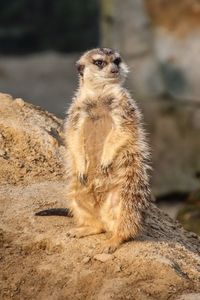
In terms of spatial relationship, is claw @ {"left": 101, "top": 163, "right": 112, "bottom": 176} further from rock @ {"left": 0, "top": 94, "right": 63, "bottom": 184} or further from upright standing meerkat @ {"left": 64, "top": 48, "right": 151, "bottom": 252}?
rock @ {"left": 0, "top": 94, "right": 63, "bottom": 184}

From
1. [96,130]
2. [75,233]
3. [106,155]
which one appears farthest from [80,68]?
[75,233]

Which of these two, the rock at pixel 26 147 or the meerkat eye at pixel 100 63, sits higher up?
the meerkat eye at pixel 100 63

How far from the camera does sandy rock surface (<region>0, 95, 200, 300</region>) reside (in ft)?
13.6

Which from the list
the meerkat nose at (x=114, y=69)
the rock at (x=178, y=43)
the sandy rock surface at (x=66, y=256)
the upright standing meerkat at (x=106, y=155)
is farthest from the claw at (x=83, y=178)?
the rock at (x=178, y=43)

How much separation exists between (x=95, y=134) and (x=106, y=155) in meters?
0.19

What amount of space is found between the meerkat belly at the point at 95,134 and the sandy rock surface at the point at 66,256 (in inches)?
12.6

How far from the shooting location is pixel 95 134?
15.0 feet

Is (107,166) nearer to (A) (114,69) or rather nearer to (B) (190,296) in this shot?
(A) (114,69)

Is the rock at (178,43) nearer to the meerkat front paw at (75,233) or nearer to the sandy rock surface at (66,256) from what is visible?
the sandy rock surface at (66,256)

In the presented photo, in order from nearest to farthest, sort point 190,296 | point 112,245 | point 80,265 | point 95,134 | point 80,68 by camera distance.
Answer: point 190,296 < point 80,265 < point 112,245 < point 95,134 < point 80,68

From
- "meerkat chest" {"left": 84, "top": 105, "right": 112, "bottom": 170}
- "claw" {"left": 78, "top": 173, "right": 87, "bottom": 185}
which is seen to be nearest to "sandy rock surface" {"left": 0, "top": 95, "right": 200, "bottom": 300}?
"claw" {"left": 78, "top": 173, "right": 87, "bottom": 185}

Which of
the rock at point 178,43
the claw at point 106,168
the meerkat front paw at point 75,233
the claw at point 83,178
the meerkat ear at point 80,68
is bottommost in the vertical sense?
the meerkat front paw at point 75,233

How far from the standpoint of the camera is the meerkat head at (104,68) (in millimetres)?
4570

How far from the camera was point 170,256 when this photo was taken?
14.4ft
